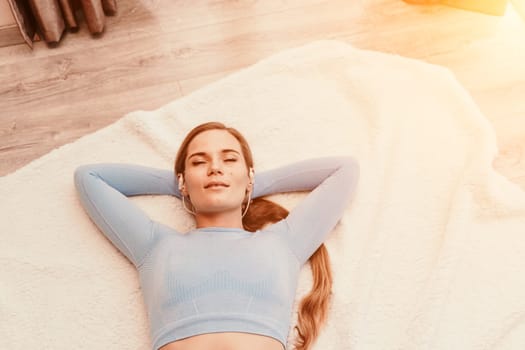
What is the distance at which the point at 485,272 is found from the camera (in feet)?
4.44

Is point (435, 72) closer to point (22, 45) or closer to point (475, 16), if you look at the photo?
point (475, 16)

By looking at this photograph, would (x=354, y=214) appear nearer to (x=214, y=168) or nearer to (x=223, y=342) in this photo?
(x=214, y=168)

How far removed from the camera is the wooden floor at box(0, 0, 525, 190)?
1817 mm

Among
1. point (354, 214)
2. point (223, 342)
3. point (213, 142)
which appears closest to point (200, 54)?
point (213, 142)

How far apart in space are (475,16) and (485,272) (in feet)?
3.91

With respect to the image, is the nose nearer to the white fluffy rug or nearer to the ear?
the ear

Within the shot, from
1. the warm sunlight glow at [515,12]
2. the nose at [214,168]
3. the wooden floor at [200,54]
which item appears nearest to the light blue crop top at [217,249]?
the nose at [214,168]

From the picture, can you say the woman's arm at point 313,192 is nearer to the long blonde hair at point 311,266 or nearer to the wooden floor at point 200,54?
the long blonde hair at point 311,266

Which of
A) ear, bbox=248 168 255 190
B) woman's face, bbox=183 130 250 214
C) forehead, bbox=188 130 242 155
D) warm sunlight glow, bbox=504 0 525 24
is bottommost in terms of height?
warm sunlight glow, bbox=504 0 525 24

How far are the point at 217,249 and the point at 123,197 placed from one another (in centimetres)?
32

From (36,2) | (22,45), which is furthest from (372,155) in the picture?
(22,45)

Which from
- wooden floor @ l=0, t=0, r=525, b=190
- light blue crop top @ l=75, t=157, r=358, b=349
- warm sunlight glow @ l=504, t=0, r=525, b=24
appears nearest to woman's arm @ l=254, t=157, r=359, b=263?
light blue crop top @ l=75, t=157, r=358, b=349

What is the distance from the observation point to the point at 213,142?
1.38m

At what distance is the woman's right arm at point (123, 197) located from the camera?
1.36 metres
